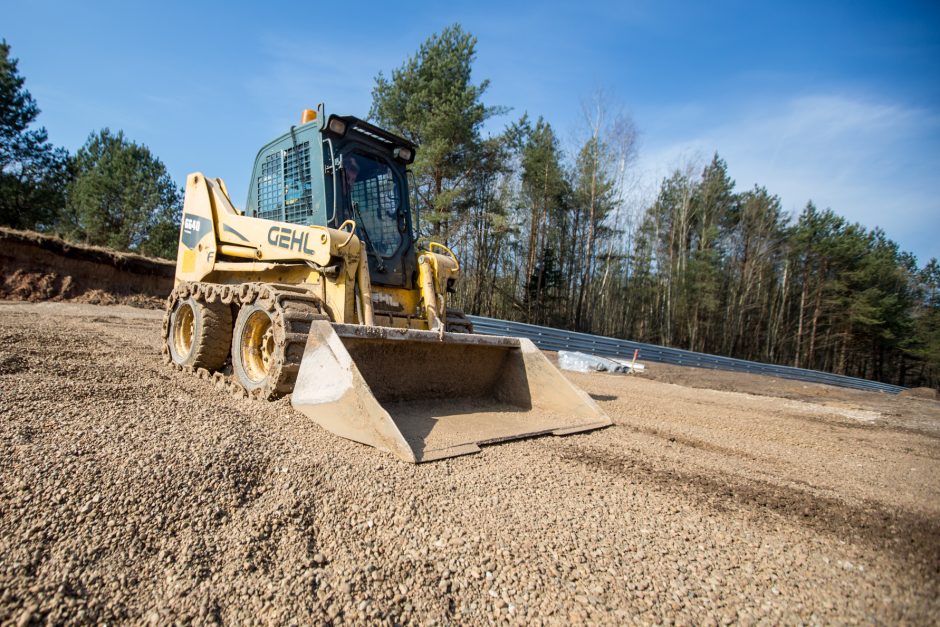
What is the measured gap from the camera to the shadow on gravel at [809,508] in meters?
2.25

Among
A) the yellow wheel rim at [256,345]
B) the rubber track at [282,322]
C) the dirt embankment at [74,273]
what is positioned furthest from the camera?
the dirt embankment at [74,273]

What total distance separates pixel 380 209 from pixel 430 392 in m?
Result: 2.01

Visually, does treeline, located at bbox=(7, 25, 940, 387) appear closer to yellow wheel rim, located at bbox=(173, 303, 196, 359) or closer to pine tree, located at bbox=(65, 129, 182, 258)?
pine tree, located at bbox=(65, 129, 182, 258)

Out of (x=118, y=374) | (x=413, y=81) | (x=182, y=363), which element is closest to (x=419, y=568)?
(x=118, y=374)

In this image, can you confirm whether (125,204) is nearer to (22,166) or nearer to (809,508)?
(22,166)

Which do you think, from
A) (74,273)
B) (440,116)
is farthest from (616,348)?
(74,273)

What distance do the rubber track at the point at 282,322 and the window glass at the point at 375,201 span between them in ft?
3.19

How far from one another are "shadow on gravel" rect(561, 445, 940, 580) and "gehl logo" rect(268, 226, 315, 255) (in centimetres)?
287

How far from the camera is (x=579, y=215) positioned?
83.0ft

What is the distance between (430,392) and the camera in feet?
14.6

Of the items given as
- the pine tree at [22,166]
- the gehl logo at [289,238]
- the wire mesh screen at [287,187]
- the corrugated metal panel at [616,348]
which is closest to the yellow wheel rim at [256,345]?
the gehl logo at [289,238]

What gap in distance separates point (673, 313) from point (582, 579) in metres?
30.4

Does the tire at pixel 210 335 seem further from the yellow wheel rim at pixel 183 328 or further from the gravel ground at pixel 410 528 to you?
the gravel ground at pixel 410 528

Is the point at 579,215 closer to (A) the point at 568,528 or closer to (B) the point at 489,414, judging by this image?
(B) the point at 489,414
